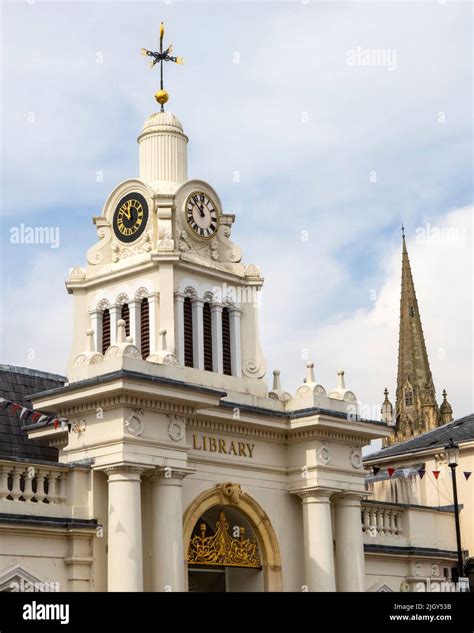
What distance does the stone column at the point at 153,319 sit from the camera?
132 ft

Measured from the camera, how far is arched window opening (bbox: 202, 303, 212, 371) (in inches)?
1641

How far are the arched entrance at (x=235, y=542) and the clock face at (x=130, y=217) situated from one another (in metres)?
9.40

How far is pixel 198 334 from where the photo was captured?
41219 millimetres

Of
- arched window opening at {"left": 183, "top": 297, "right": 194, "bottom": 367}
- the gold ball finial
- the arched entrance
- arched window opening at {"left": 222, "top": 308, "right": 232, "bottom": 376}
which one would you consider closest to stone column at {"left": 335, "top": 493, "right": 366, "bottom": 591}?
the arched entrance

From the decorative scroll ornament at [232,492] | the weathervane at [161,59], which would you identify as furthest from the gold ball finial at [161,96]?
the decorative scroll ornament at [232,492]

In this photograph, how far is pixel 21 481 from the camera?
34.9 m

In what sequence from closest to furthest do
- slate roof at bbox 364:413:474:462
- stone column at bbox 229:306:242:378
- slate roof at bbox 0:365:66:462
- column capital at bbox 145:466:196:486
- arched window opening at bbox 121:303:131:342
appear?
column capital at bbox 145:466:196:486 < slate roof at bbox 0:365:66:462 < arched window opening at bbox 121:303:131:342 < stone column at bbox 229:306:242:378 < slate roof at bbox 364:413:474:462

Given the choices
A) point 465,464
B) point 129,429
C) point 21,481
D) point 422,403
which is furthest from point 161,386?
point 422,403

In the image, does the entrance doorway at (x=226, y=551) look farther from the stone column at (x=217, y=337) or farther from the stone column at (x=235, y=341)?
the stone column at (x=235, y=341)

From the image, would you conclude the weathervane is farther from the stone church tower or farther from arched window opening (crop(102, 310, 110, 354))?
the stone church tower

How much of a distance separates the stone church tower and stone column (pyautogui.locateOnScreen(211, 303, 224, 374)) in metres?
94.3
